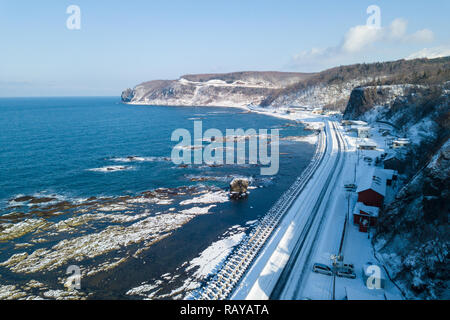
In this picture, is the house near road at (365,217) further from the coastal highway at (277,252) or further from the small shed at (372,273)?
the small shed at (372,273)

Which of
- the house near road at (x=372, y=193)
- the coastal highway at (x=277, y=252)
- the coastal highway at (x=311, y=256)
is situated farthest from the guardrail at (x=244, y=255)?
the house near road at (x=372, y=193)

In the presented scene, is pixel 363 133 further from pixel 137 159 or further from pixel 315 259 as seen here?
pixel 137 159

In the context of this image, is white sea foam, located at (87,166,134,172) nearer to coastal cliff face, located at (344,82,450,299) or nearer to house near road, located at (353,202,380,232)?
house near road, located at (353,202,380,232)

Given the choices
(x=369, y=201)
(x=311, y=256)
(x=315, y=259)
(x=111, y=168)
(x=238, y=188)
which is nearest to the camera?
(x=315, y=259)

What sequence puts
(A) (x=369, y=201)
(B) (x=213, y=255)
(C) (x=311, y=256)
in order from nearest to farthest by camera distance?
1. (C) (x=311, y=256)
2. (B) (x=213, y=255)
3. (A) (x=369, y=201)

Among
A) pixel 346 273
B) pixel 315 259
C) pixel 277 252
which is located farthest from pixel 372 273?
pixel 277 252

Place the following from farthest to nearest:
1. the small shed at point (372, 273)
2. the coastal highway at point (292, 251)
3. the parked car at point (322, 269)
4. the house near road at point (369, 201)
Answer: the house near road at point (369, 201)
the parked car at point (322, 269)
the coastal highway at point (292, 251)
the small shed at point (372, 273)
